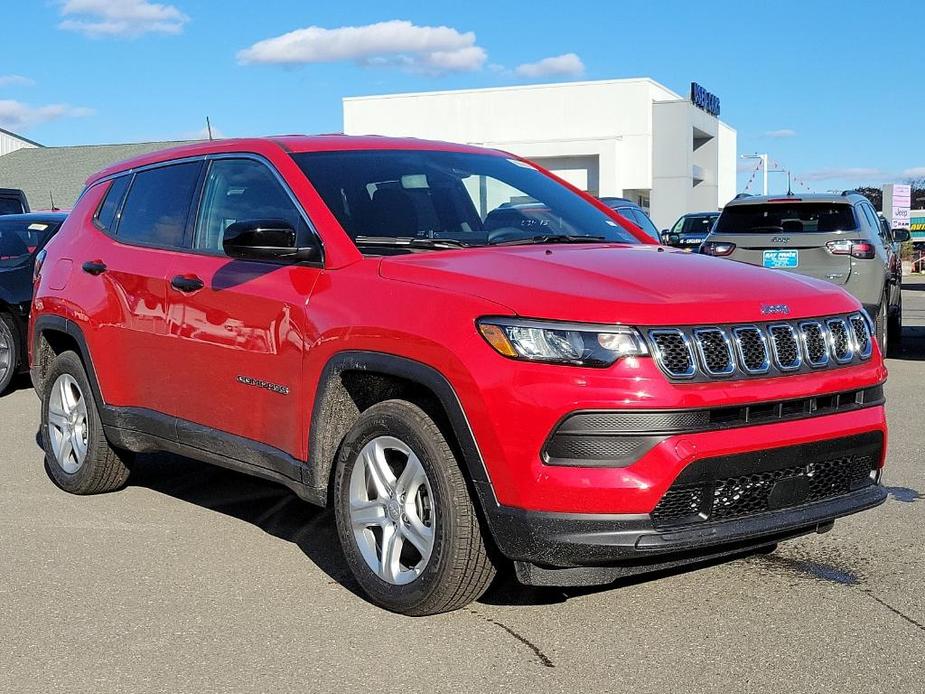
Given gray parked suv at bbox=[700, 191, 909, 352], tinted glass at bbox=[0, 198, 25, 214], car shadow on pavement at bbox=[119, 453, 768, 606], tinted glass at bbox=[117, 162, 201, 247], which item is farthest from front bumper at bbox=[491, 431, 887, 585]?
tinted glass at bbox=[0, 198, 25, 214]

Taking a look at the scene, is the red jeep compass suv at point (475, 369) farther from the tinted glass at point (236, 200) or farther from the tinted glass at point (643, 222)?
the tinted glass at point (643, 222)

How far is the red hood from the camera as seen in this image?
396 centimetres

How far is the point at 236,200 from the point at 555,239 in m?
1.47

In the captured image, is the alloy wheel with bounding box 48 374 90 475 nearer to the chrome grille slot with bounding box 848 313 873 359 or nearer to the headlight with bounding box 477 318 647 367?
the headlight with bounding box 477 318 647 367

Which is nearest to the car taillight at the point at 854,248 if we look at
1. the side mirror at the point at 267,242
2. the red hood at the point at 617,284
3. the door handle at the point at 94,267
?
the red hood at the point at 617,284

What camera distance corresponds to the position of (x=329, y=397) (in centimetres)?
468

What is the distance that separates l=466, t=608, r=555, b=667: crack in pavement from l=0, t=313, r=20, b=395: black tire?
7587 millimetres

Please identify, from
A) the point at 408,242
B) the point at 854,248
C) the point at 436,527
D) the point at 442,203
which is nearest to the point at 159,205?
the point at 442,203

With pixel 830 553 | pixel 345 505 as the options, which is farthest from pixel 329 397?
pixel 830 553

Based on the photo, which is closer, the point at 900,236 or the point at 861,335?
the point at 861,335

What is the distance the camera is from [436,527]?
4.24 m

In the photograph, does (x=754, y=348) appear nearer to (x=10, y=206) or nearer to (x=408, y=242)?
(x=408, y=242)

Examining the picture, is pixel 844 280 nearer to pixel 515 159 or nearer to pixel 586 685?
pixel 515 159

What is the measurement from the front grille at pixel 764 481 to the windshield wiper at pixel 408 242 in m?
1.49
